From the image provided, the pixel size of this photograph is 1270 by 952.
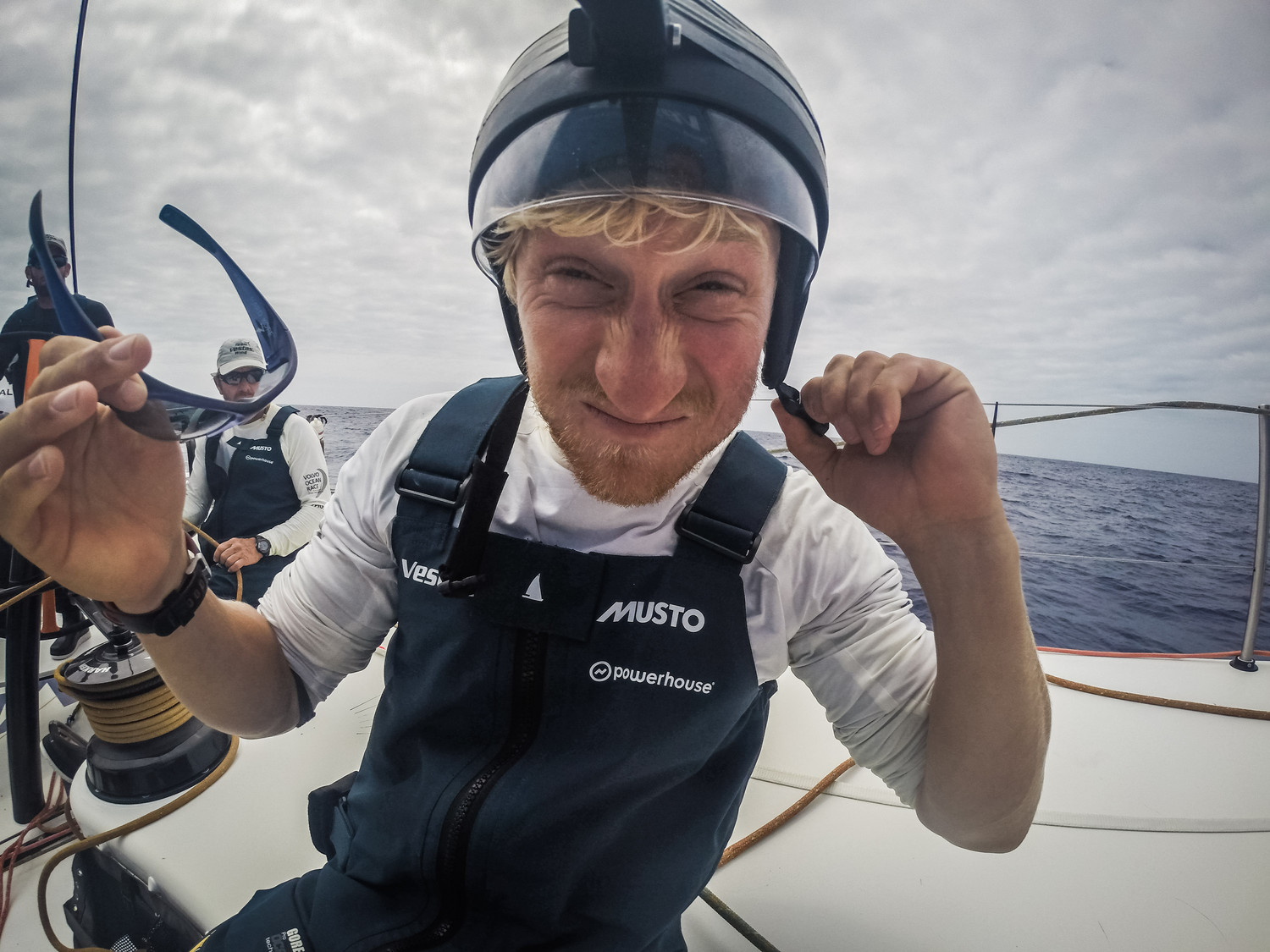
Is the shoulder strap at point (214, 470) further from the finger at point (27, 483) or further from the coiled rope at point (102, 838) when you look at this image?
the finger at point (27, 483)

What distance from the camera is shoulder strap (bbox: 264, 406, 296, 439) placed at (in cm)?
309

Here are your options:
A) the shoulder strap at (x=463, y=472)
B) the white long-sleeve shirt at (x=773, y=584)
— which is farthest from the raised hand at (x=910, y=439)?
the shoulder strap at (x=463, y=472)

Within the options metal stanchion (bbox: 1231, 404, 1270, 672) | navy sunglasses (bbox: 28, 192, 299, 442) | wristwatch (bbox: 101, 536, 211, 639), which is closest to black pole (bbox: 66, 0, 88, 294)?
navy sunglasses (bbox: 28, 192, 299, 442)

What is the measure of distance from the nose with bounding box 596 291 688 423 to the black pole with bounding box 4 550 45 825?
166cm

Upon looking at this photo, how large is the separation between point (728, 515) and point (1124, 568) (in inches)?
488

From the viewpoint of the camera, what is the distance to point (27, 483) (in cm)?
57

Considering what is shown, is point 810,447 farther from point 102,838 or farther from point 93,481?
point 102,838

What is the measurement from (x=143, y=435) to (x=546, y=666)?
58 centimetres

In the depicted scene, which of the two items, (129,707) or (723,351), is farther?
(129,707)

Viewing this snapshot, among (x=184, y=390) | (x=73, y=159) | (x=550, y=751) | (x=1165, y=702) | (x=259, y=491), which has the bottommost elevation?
(x=1165, y=702)

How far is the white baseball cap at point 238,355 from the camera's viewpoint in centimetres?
62

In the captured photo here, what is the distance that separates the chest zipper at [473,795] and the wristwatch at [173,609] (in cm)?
49

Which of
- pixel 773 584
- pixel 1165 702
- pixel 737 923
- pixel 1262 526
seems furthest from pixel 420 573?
pixel 1262 526

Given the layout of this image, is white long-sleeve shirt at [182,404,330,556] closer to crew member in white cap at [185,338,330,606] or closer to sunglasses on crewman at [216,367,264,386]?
crew member in white cap at [185,338,330,606]
